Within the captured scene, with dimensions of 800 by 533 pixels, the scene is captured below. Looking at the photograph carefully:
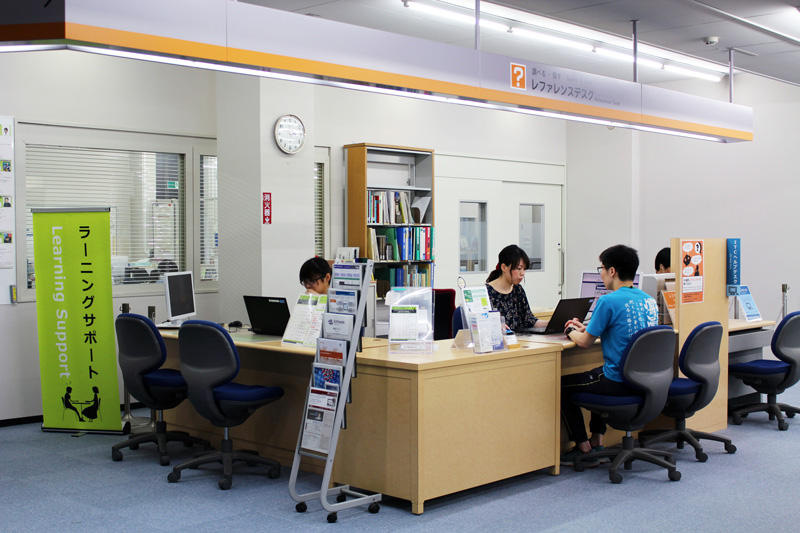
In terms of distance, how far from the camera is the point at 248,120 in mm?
7461

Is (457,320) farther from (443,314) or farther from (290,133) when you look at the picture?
(290,133)

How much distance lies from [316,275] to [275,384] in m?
0.80

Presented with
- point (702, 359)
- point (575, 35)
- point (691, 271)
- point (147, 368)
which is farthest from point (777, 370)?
point (147, 368)

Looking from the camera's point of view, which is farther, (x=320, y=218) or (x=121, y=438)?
(x=320, y=218)

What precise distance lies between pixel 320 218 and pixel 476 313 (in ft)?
12.3

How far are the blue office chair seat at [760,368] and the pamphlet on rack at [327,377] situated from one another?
390 centimetres

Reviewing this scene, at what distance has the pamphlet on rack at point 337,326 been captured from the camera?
4621 millimetres

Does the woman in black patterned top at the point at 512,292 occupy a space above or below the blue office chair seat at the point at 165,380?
above

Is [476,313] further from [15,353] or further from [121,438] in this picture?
[15,353]

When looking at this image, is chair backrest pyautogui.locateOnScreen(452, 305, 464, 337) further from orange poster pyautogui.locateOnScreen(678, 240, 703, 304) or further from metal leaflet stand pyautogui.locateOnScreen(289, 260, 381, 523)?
orange poster pyautogui.locateOnScreen(678, 240, 703, 304)

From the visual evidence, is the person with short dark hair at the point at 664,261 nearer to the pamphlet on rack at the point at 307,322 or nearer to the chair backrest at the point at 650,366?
the chair backrest at the point at 650,366

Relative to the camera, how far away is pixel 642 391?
203 inches

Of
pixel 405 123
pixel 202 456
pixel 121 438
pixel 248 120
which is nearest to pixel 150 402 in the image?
pixel 202 456

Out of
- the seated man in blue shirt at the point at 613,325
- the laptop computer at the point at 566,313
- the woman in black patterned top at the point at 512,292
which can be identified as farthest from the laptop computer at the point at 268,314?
the seated man in blue shirt at the point at 613,325
